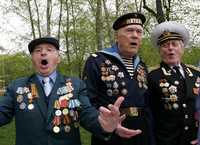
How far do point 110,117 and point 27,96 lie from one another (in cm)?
93

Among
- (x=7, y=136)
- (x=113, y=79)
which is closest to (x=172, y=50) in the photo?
(x=113, y=79)

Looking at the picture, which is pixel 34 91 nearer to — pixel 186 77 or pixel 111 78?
pixel 111 78

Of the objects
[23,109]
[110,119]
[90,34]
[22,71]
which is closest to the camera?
[110,119]

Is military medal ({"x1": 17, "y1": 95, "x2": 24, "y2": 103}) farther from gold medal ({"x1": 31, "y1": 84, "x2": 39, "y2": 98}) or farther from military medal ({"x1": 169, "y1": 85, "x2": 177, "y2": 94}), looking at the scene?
military medal ({"x1": 169, "y1": 85, "x2": 177, "y2": 94})


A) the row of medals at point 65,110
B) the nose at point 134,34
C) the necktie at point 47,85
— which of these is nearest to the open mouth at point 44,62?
the necktie at point 47,85

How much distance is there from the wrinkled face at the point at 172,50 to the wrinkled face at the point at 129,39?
10.5 inches

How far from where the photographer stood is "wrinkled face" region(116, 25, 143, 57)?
4.25 m

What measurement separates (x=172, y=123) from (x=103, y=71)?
843 millimetres

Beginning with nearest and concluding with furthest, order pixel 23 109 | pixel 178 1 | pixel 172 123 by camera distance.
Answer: pixel 23 109 → pixel 172 123 → pixel 178 1

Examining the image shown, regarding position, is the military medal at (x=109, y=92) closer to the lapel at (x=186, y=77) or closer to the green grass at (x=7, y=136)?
the lapel at (x=186, y=77)

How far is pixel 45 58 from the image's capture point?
12.0ft

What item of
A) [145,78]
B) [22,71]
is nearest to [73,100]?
[145,78]

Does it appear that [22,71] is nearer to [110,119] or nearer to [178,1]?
[178,1]

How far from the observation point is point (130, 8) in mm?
26375
